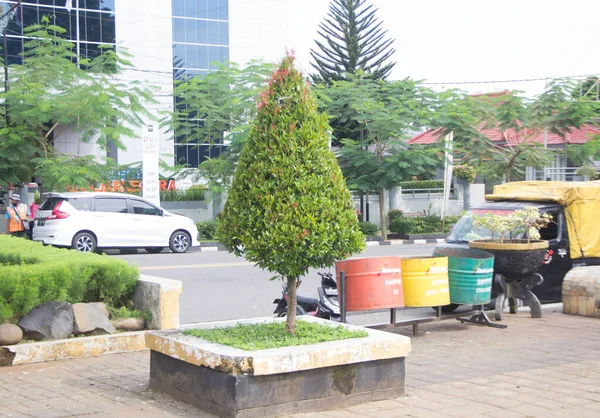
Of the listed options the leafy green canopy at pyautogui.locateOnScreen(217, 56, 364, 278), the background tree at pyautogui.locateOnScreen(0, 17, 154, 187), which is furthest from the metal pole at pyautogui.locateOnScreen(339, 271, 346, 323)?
the background tree at pyautogui.locateOnScreen(0, 17, 154, 187)

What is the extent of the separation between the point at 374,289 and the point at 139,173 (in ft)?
77.7

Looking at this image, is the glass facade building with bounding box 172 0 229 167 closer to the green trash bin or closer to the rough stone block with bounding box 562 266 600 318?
the rough stone block with bounding box 562 266 600 318

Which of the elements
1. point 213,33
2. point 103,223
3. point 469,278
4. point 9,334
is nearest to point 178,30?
point 213,33

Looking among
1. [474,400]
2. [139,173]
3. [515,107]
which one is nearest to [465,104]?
[515,107]

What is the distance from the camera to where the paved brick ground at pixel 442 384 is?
5.85m

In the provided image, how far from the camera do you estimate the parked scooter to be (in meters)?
9.01

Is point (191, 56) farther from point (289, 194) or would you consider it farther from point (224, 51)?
point (289, 194)

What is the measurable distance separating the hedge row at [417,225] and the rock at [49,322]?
942 inches

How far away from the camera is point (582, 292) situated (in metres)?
10.9

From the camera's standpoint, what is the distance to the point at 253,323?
6969mm

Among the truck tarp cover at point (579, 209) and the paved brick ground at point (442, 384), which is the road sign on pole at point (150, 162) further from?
the paved brick ground at point (442, 384)

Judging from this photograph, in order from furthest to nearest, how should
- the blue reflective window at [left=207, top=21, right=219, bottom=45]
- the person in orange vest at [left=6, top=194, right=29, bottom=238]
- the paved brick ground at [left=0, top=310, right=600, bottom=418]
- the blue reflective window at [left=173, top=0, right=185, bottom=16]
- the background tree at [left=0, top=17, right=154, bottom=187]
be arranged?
1. the blue reflective window at [left=207, top=21, right=219, bottom=45]
2. the blue reflective window at [left=173, top=0, right=185, bottom=16]
3. the background tree at [left=0, top=17, right=154, bottom=187]
4. the person in orange vest at [left=6, top=194, right=29, bottom=238]
5. the paved brick ground at [left=0, top=310, right=600, bottom=418]

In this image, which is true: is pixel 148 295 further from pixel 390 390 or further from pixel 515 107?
pixel 515 107

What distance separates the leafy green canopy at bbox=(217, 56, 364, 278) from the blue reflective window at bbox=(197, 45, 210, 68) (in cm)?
3685
